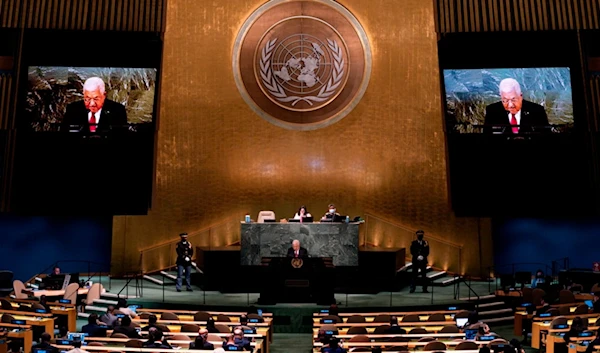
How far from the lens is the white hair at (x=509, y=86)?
63.7 ft

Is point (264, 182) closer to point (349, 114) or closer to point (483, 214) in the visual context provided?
point (349, 114)

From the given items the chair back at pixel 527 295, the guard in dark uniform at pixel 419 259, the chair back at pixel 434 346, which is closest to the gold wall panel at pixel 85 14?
the guard in dark uniform at pixel 419 259

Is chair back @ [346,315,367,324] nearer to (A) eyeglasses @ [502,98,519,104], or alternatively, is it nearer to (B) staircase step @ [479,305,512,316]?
(B) staircase step @ [479,305,512,316]

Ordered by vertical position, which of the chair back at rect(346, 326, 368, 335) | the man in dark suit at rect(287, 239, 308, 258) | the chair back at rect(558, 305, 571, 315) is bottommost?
the chair back at rect(346, 326, 368, 335)

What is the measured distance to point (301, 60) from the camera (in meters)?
20.6

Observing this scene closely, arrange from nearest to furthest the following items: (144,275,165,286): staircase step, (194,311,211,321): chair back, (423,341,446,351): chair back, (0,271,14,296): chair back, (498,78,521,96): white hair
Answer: (423,341,446,351): chair back → (194,311,211,321): chair back → (0,271,14,296): chair back → (144,275,165,286): staircase step → (498,78,521,96): white hair

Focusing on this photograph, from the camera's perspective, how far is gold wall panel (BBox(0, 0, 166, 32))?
19.6 metres

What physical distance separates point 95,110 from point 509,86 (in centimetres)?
1003

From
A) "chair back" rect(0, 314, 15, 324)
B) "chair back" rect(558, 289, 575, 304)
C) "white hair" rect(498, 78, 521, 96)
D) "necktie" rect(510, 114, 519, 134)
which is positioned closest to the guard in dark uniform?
"chair back" rect(558, 289, 575, 304)

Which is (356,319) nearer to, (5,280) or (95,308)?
(95,308)

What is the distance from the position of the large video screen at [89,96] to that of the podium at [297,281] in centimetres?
575

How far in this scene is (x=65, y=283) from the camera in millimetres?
16469

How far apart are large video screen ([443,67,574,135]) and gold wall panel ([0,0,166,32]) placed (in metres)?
7.47

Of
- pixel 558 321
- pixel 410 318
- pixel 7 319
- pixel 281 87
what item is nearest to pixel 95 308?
pixel 7 319
